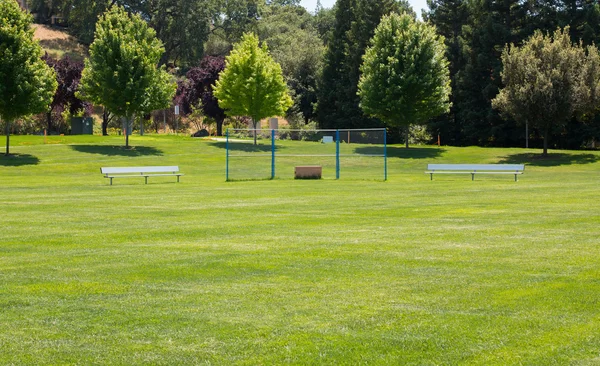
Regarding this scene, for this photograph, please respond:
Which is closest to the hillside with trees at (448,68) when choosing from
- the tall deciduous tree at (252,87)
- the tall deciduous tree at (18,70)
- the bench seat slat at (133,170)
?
the tall deciduous tree at (252,87)

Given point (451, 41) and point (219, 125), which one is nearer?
point (451, 41)

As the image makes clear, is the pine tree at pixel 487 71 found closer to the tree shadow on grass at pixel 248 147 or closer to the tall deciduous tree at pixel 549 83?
the tall deciduous tree at pixel 549 83

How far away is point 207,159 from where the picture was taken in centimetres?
4969

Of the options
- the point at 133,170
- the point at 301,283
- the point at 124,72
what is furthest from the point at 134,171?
the point at 301,283

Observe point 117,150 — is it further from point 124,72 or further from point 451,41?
point 451,41

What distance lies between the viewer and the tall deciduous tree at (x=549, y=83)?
48406mm

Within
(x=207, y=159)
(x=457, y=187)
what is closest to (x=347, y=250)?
(x=457, y=187)

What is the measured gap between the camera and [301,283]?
32.0 feet

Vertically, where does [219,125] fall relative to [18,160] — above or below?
above

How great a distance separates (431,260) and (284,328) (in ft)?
13.8

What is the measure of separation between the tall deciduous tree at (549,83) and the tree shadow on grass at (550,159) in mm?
2418

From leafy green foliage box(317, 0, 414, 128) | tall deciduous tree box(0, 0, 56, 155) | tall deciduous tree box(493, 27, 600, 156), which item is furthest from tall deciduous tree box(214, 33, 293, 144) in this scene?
tall deciduous tree box(493, 27, 600, 156)

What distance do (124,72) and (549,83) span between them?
27.9 m

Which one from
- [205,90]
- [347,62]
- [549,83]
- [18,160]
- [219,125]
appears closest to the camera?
[18,160]
